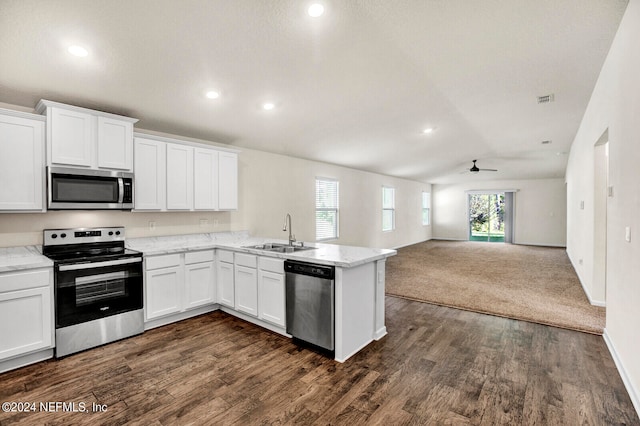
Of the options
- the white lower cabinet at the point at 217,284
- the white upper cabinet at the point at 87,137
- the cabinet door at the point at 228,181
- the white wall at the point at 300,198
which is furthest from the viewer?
the white wall at the point at 300,198

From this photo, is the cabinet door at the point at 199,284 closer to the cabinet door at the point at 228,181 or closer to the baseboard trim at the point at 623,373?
the cabinet door at the point at 228,181

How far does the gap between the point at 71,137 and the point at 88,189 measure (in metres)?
0.52

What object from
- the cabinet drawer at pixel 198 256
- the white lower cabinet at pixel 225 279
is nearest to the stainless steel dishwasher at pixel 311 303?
the white lower cabinet at pixel 225 279

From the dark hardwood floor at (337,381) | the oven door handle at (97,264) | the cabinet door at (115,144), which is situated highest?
the cabinet door at (115,144)

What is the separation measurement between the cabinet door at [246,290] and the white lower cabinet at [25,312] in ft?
5.55

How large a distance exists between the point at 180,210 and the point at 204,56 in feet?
6.59

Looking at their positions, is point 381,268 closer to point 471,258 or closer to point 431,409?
point 431,409

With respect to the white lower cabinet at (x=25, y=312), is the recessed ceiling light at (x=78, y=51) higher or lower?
higher

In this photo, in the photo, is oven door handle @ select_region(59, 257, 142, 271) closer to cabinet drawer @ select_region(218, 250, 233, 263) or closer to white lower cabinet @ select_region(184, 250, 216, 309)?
white lower cabinet @ select_region(184, 250, 216, 309)

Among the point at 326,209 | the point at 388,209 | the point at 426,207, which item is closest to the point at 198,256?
the point at 326,209

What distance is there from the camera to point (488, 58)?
297cm

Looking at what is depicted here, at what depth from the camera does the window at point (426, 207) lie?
11875 millimetres

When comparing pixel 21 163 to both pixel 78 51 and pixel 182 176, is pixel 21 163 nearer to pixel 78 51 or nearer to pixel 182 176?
pixel 78 51

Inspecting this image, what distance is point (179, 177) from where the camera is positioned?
3.89 meters
